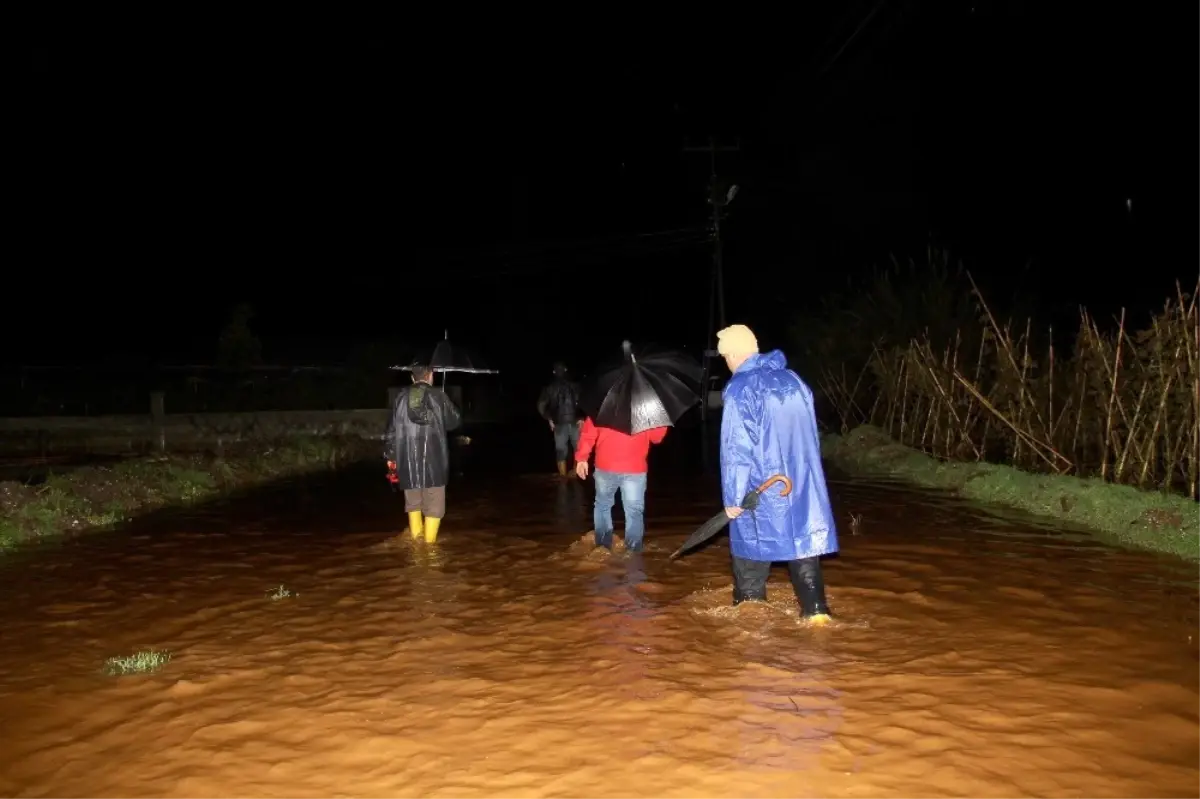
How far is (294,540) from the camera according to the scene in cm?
1108

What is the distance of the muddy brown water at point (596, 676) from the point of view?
455cm

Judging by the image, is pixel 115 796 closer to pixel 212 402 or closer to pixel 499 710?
pixel 499 710

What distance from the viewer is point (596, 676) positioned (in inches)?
234

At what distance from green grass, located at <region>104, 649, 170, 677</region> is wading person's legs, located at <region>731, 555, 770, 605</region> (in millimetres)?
3753

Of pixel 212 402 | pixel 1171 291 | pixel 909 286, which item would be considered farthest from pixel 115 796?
pixel 1171 291

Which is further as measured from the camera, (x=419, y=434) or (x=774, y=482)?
(x=419, y=434)

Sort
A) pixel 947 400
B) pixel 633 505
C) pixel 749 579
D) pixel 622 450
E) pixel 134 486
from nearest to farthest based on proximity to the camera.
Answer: pixel 749 579, pixel 622 450, pixel 633 505, pixel 134 486, pixel 947 400

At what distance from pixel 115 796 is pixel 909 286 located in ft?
60.6

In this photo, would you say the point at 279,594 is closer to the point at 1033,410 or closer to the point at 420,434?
the point at 420,434

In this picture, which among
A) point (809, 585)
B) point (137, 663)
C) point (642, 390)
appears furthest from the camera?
point (642, 390)

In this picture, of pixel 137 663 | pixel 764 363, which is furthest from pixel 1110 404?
pixel 137 663

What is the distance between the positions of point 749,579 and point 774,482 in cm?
101

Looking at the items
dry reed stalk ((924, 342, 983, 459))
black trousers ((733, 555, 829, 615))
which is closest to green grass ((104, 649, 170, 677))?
black trousers ((733, 555, 829, 615))

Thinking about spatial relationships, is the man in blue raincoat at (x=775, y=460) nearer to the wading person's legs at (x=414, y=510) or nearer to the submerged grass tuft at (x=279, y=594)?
the submerged grass tuft at (x=279, y=594)
